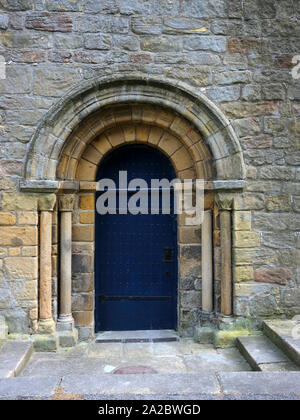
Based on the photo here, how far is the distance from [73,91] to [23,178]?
105 cm

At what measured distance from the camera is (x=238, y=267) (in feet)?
13.5

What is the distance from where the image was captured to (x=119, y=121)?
170 inches

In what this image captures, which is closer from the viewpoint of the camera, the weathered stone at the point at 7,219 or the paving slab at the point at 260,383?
the paving slab at the point at 260,383

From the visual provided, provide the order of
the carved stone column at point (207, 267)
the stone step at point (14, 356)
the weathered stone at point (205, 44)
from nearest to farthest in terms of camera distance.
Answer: the stone step at point (14, 356) → the weathered stone at point (205, 44) → the carved stone column at point (207, 267)

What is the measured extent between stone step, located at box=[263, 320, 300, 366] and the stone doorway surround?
1.48 ft

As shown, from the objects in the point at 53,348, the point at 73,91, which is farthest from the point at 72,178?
the point at 53,348

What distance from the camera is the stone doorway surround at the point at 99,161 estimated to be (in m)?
4.04

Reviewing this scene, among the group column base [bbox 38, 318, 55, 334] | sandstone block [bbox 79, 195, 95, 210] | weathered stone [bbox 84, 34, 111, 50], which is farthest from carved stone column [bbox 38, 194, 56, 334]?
weathered stone [bbox 84, 34, 111, 50]

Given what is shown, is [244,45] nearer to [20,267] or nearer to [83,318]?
[20,267]

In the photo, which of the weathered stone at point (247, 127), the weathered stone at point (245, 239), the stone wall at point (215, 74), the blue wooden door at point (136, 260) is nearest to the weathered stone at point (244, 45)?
the stone wall at point (215, 74)

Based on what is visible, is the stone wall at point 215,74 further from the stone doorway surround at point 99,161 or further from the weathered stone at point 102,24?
the stone doorway surround at point 99,161

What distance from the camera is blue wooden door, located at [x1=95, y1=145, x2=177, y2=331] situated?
4543 millimetres

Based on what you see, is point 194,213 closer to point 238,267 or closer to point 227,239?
point 227,239

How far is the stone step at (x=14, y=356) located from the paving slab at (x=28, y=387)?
24 cm
